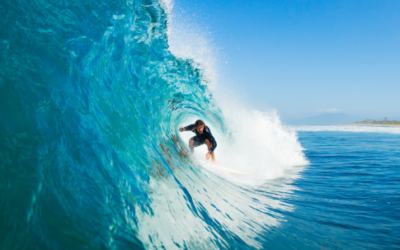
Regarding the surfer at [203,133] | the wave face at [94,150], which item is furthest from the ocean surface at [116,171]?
the surfer at [203,133]

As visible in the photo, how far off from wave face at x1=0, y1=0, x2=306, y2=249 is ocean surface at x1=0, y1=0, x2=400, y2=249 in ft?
0.04

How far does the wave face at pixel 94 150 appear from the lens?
1.88 m

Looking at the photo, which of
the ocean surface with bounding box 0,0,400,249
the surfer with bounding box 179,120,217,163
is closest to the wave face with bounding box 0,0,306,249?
the ocean surface with bounding box 0,0,400,249

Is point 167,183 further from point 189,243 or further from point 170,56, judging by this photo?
point 170,56

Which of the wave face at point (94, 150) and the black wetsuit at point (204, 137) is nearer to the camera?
the wave face at point (94, 150)

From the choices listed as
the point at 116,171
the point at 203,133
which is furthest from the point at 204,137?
the point at 116,171

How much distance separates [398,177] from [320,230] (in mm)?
4786

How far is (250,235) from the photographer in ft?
9.89

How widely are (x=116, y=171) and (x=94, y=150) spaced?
371 millimetres

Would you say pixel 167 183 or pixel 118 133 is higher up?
pixel 118 133

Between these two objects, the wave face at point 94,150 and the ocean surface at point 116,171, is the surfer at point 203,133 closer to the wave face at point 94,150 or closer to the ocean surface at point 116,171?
the ocean surface at point 116,171

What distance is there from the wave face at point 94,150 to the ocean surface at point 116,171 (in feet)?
0.04

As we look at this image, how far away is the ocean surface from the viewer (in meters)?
1.94

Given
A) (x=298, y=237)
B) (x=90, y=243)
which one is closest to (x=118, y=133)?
(x=90, y=243)
